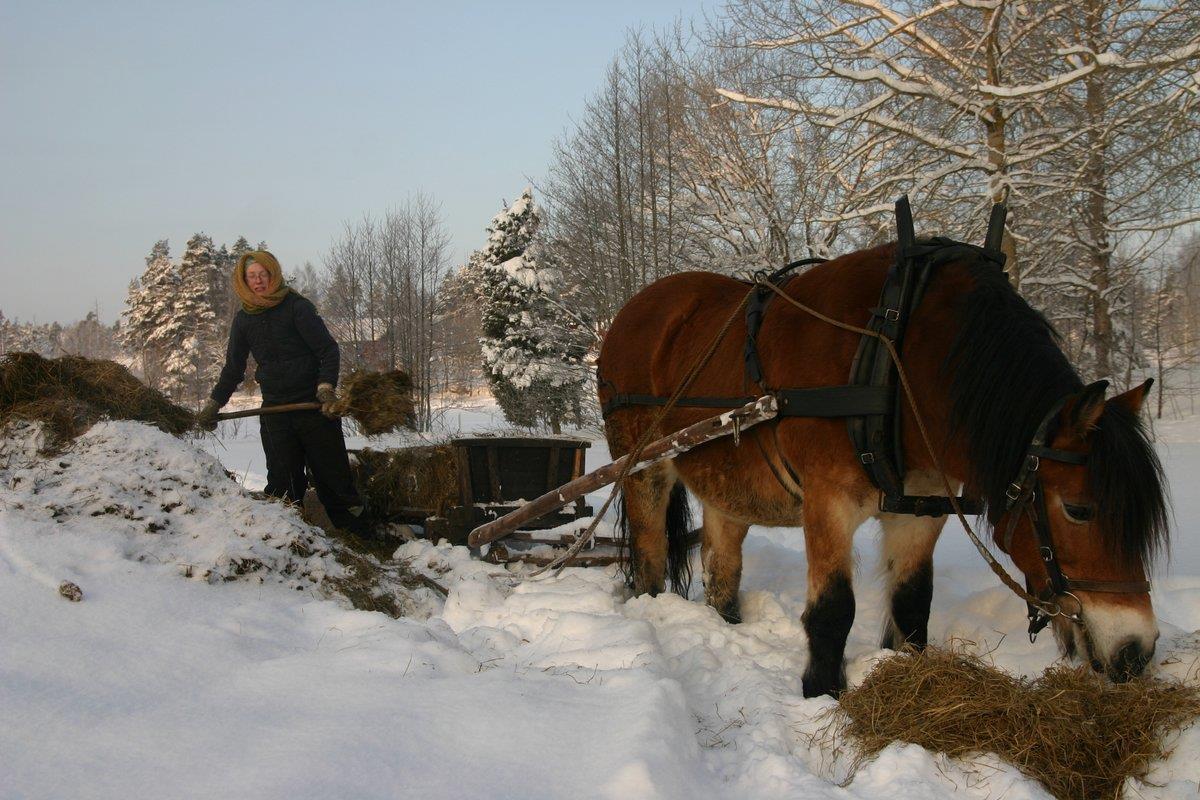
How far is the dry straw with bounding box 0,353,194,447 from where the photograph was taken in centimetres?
356

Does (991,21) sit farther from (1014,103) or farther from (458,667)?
(458,667)

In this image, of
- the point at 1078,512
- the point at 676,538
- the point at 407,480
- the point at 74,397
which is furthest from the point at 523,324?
the point at 1078,512

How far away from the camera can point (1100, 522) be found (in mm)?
2188

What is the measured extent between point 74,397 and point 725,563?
337cm

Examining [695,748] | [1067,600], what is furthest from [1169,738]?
[695,748]

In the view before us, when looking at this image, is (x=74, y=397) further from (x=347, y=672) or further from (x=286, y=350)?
(x=347, y=672)

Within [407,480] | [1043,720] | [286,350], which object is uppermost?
[286,350]

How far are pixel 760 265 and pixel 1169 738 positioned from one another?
12821 millimetres

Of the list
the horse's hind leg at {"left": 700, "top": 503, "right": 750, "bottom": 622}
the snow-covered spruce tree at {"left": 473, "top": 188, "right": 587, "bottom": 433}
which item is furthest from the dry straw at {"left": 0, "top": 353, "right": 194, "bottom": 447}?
the snow-covered spruce tree at {"left": 473, "top": 188, "right": 587, "bottom": 433}

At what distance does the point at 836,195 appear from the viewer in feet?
44.0

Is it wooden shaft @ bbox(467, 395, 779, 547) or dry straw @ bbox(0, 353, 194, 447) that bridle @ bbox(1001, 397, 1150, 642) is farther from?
dry straw @ bbox(0, 353, 194, 447)

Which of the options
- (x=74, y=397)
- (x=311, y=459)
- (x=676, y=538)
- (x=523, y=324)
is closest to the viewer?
(x=74, y=397)

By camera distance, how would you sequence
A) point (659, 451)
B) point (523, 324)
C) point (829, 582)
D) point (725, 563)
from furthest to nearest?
1. point (523, 324)
2. point (725, 563)
3. point (659, 451)
4. point (829, 582)

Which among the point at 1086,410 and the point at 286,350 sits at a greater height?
the point at 286,350
